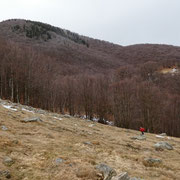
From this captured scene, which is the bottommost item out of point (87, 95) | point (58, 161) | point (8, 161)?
point (87, 95)

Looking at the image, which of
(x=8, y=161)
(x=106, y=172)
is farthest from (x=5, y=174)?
(x=106, y=172)

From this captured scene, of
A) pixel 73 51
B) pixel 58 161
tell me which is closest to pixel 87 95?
pixel 58 161

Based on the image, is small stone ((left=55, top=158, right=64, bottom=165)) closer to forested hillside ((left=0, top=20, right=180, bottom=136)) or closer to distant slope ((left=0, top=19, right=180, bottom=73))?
forested hillside ((left=0, top=20, right=180, bottom=136))

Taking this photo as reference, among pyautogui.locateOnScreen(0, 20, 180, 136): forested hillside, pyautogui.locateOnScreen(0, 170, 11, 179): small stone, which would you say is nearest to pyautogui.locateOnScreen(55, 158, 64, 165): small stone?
pyautogui.locateOnScreen(0, 170, 11, 179): small stone

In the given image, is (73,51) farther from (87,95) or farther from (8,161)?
(8,161)

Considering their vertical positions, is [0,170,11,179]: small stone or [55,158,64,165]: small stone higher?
[0,170,11,179]: small stone

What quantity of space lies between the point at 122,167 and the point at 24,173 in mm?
4545

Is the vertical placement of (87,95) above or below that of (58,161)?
below

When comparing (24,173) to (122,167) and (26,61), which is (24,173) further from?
(26,61)

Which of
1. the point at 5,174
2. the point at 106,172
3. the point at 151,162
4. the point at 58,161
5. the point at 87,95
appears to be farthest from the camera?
the point at 87,95

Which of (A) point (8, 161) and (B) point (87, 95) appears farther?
(B) point (87, 95)

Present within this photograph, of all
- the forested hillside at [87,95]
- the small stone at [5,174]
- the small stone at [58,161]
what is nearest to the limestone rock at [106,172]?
the small stone at [58,161]

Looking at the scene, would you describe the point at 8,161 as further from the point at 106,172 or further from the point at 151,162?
the point at 151,162

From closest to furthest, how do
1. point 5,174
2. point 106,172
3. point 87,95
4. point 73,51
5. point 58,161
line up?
point 5,174
point 106,172
point 58,161
point 87,95
point 73,51
